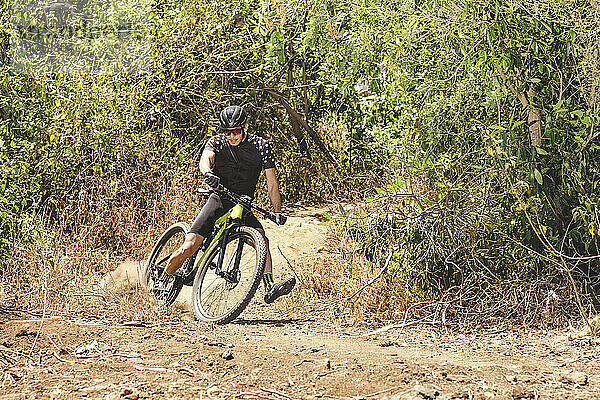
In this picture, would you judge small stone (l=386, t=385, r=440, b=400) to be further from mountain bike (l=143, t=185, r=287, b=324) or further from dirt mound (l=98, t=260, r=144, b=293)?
dirt mound (l=98, t=260, r=144, b=293)

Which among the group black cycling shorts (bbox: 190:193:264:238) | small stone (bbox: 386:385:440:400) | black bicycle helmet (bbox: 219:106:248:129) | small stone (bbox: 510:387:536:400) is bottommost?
small stone (bbox: 510:387:536:400)

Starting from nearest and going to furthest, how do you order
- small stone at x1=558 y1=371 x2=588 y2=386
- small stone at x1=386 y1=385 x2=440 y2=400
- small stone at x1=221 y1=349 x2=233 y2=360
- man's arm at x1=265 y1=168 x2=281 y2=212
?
small stone at x1=386 y1=385 x2=440 y2=400 → small stone at x1=558 y1=371 x2=588 y2=386 → small stone at x1=221 y1=349 x2=233 y2=360 → man's arm at x1=265 y1=168 x2=281 y2=212

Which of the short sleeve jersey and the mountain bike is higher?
the short sleeve jersey

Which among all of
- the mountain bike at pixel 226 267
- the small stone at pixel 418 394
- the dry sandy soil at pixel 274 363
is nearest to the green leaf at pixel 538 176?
the dry sandy soil at pixel 274 363

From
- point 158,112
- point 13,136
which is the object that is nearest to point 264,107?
point 158,112

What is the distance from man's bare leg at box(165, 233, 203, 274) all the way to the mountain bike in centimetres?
8

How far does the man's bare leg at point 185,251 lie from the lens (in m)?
6.91

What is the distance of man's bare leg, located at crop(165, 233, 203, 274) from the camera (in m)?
6.91

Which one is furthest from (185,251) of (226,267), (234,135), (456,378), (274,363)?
(456,378)

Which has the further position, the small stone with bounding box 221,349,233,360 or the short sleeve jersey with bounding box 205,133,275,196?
the short sleeve jersey with bounding box 205,133,275,196

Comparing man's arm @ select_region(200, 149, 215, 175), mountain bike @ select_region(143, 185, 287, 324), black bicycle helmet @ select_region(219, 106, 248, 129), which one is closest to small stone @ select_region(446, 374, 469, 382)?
mountain bike @ select_region(143, 185, 287, 324)

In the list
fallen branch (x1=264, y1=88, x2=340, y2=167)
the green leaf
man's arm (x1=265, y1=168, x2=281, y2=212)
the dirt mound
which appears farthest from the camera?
fallen branch (x1=264, y1=88, x2=340, y2=167)

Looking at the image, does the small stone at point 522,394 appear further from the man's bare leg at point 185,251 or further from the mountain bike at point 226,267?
the man's bare leg at point 185,251

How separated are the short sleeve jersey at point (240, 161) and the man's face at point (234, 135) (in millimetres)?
33
